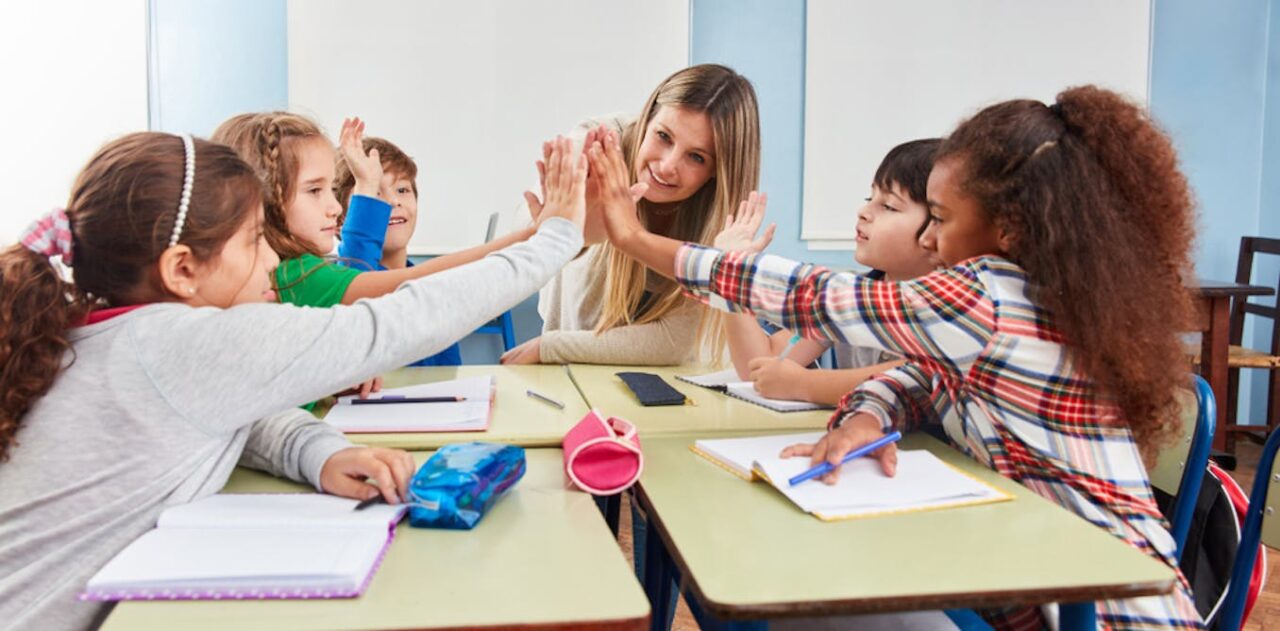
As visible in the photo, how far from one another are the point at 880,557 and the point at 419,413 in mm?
816

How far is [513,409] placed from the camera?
1.58m

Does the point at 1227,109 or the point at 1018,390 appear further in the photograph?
the point at 1227,109

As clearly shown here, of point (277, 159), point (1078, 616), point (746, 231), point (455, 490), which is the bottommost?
point (1078, 616)

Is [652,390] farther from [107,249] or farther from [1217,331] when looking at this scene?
[1217,331]

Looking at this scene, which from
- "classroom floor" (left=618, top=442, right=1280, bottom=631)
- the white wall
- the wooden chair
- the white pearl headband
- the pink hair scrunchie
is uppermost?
the white wall

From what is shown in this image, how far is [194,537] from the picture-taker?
899 millimetres

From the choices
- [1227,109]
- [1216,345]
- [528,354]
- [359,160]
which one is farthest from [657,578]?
[1227,109]

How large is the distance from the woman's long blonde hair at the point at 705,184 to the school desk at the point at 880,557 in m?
1.04

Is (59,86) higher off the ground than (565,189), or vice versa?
(59,86)

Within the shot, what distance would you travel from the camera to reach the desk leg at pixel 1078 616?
0.93 m

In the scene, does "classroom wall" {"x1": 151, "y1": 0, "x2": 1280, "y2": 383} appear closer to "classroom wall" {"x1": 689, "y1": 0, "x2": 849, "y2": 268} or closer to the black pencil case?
"classroom wall" {"x1": 689, "y1": 0, "x2": 849, "y2": 268}

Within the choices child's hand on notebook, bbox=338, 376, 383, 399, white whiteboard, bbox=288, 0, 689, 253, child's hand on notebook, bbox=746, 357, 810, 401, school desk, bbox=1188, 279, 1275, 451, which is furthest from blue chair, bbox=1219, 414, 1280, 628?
white whiteboard, bbox=288, 0, 689, 253

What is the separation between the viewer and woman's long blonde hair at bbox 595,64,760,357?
2061 millimetres

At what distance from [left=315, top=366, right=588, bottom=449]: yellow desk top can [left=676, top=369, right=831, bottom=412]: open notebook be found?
26 centimetres
